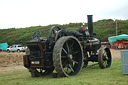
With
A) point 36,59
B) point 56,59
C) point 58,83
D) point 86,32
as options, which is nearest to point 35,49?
point 36,59

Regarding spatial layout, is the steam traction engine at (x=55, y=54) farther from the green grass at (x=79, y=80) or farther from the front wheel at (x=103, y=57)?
the front wheel at (x=103, y=57)

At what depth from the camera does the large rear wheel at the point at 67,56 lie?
8055 mm

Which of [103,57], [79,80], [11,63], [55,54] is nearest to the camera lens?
[79,80]

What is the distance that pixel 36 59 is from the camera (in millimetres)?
8609

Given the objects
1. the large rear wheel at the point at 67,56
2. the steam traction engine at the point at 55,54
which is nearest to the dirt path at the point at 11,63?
the steam traction engine at the point at 55,54

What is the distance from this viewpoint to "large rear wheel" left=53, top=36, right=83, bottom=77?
26.4 ft

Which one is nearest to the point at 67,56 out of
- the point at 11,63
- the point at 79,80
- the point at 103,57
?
the point at 79,80

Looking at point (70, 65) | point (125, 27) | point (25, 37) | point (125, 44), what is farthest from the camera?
point (25, 37)

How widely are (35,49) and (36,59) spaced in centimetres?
46

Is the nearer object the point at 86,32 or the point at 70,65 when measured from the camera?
the point at 70,65

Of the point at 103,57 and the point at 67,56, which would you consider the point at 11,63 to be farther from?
the point at 67,56

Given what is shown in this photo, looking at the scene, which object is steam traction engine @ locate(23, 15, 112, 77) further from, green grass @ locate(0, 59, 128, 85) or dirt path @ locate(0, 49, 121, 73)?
dirt path @ locate(0, 49, 121, 73)

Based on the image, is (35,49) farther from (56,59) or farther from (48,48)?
(56,59)

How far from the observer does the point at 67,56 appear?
8836 millimetres
